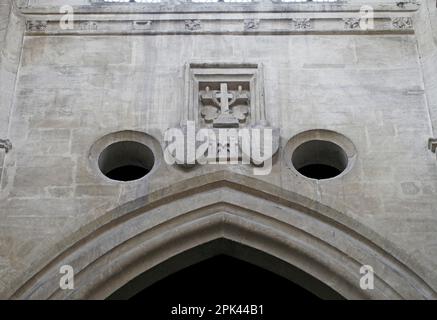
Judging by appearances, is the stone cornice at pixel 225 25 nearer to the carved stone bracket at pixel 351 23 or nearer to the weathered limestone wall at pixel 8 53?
the carved stone bracket at pixel 351 23

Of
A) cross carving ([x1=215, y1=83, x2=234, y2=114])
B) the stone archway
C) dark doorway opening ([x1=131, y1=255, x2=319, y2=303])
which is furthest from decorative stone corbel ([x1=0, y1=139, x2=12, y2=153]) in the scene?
dark doorway opening ([x1=131, y1=255, x2=319, y2=303])

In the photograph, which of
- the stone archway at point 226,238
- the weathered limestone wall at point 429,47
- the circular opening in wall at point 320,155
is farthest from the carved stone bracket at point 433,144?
the stone archway at point 226,238

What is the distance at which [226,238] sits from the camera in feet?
32.5

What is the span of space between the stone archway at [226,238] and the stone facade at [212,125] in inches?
0.6

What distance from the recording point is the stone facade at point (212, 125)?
9.53m

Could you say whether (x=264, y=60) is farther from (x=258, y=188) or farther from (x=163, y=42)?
(x=258, y=188)

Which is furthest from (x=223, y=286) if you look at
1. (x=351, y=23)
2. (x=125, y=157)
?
(x=351, y=23)

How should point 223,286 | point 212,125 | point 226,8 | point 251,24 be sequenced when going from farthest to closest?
point 223,286, point 226,8, point 251,24, point 212,125

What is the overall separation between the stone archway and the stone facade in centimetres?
2

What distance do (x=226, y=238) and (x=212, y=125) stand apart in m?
1.48

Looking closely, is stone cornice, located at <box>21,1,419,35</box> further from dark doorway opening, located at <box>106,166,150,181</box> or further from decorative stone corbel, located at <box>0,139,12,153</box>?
decorative stone corbel, located at <box>0,139,12,153</box>

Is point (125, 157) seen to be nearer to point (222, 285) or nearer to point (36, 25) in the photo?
point (36, 25)

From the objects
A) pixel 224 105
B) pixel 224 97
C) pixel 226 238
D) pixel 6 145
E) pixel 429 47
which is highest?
pixel 429 47

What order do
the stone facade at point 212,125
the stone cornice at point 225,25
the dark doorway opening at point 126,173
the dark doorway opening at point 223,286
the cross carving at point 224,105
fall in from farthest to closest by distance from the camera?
the dark doorway opening at point 223,286
the stone cornice at point 225,25
the dark doorway opening at point 126,173
the cross carving at point 224,105
the stone facade at point 212,125
